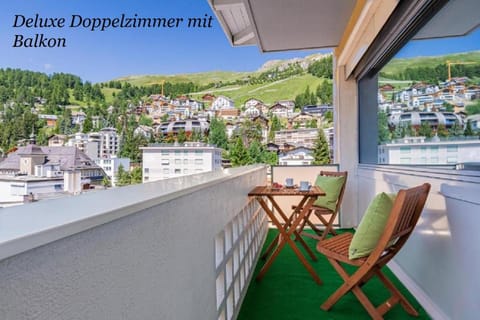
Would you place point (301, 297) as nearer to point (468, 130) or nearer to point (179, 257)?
point (468, 130)

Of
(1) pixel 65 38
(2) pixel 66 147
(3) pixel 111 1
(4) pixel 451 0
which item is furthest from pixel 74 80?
(3) pixel 111 1

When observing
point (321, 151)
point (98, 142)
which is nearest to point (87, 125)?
point (98, 142)

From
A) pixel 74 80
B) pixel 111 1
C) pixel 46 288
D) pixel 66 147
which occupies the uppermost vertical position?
pixel 111 1

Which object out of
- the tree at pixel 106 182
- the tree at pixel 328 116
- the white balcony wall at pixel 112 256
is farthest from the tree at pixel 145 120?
the tree at pixel 328 116

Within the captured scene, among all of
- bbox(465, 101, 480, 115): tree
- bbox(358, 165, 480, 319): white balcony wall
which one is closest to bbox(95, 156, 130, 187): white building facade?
bbox(358, 165, 480, 319): white balcony wall

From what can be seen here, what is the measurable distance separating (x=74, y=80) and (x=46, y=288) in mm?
2364

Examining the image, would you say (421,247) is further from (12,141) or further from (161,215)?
(12,141)

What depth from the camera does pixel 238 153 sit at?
5016 mm

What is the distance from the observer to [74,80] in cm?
248

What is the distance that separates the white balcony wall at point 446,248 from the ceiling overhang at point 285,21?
76.0 inches

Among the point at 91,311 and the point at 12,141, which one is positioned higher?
the point at 12,141

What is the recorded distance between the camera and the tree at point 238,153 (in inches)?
192

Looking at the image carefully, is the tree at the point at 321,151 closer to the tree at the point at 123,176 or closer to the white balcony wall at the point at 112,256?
the tree at the point at 123,176

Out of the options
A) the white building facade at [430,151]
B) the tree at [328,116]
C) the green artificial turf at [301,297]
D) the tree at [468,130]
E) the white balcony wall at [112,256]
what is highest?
the tree at [328,116]
